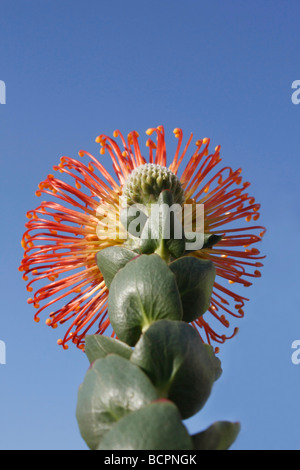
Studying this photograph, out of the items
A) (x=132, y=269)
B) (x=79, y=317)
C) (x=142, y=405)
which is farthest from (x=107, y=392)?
(x=79, y=317)

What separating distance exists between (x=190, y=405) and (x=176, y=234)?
0.92m

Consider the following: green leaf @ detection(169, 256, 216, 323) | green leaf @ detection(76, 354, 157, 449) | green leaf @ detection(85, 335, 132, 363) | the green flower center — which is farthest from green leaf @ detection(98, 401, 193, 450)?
the green flower center

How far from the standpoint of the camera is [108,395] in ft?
5.94

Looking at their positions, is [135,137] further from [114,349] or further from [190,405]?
[190,405]

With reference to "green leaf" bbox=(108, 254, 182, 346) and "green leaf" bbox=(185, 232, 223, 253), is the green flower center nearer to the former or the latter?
"green leaf" bbox=(185, 232, 223, 253)

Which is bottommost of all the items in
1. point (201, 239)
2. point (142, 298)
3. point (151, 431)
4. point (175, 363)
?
point (151, 431)

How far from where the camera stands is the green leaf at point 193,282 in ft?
7.84

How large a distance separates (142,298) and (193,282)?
326 mm

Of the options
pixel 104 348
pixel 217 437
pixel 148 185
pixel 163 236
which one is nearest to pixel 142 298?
pixel 104 348

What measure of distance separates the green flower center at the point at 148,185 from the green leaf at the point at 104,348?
1200mm

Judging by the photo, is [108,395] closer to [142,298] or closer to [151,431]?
[151,431]

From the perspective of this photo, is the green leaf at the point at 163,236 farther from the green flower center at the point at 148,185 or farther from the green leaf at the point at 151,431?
the green leaf at the point at 151,431

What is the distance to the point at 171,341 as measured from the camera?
1.97 metres

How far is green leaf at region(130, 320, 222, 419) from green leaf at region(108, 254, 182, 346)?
0.56 ft
